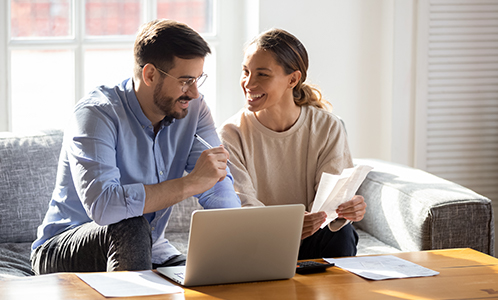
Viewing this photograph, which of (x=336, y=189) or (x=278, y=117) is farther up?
(x=278, y=117)

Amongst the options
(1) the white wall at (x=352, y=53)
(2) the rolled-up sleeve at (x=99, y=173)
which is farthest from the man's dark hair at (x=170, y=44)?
(1) the white wall at (x=352, y=53)

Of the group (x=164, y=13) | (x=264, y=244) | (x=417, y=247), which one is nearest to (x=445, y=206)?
(x=417, y=247)

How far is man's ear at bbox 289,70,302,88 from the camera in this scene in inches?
77.0

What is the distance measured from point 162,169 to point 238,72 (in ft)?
4.25

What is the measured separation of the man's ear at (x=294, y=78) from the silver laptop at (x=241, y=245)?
2.55 feet

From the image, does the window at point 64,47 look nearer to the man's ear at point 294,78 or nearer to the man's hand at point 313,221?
the man's ear at point 294,78

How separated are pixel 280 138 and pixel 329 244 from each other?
0.39 metres

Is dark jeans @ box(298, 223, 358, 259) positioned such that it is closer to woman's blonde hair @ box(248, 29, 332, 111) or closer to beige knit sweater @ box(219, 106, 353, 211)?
beige knit sweater @ box(219, 106, 353, 211)

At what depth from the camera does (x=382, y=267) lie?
1406 mm

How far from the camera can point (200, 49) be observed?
1659 mm

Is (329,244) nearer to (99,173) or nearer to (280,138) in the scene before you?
(280,138)

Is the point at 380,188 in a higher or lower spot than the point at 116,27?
lower

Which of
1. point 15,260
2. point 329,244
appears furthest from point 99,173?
point 329,244

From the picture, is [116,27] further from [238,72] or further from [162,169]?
[162,169]
